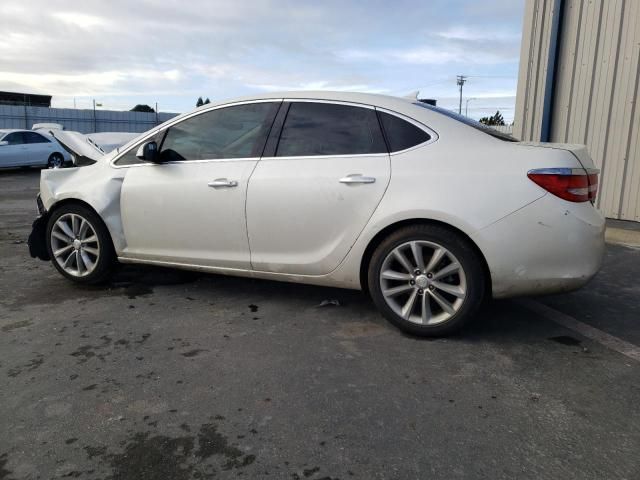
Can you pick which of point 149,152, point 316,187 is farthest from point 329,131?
point 149,152

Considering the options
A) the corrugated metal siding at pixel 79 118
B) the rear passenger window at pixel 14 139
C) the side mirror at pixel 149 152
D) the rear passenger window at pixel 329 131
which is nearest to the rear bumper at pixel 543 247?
the rear passenger window at pixel 329 131

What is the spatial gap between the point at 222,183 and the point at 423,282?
5.32ft

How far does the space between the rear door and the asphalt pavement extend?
1.66ft

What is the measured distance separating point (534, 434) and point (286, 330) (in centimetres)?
175

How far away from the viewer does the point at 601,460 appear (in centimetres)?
221

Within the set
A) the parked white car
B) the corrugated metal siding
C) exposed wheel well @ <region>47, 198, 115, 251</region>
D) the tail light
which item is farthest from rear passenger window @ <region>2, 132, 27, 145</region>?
the tail light

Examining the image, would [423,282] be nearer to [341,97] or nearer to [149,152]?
[341,97]

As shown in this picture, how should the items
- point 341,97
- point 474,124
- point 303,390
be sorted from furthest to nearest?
point 341,97
point 474,124
point 303,390

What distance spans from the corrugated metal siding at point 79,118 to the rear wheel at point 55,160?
11.3 m

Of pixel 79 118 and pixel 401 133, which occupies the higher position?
pixel 79 118

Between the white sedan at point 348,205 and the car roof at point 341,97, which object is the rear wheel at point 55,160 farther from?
the car roof at point 341,97

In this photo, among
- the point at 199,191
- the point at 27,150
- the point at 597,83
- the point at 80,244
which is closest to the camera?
the point at 199,191

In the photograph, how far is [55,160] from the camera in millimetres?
18609

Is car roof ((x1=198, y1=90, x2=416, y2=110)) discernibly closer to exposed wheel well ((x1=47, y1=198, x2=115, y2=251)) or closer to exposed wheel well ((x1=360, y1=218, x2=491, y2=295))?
exposed wheel well ((x1=360, y1=218, x2=491, y2=295))
